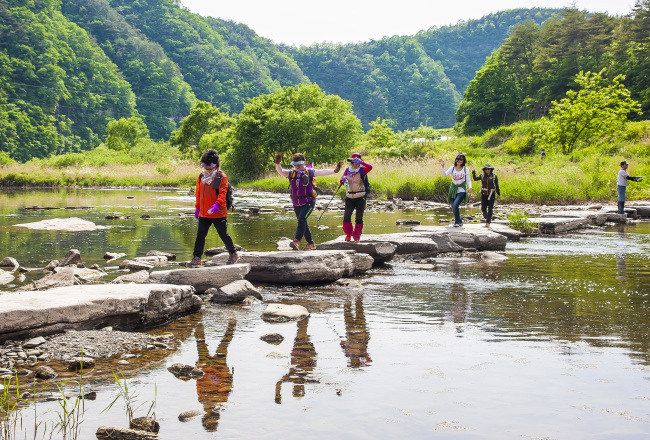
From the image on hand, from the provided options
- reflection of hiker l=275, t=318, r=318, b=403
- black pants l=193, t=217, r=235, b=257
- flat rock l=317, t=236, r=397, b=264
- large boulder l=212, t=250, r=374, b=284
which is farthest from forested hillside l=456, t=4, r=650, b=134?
reflection of hiker l=275, t=318, r=318, b=403

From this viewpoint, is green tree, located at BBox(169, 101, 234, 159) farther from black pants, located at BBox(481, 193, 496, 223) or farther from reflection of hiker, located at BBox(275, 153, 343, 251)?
reflection of hiker, located at BBox(275, 153, 343, 251)

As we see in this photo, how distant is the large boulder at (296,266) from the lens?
9562 millimetres

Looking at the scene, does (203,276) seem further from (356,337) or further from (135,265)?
(356,337)

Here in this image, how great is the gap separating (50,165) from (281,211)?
54267 mm

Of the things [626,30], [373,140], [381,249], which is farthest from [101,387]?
[626,30]

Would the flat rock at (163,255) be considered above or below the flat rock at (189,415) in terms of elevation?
below

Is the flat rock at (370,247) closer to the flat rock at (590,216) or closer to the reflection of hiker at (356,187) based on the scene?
the reflection of hiker at (356,187)

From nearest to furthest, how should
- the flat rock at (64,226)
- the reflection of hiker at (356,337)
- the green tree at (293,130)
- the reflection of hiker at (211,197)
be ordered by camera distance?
the reflection of hiker at (356,337)
the reflection of hiker at (211,197)
the flat rock at (64,226)
the green tree at (293,130)

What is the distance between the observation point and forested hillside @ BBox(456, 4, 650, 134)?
58500 mm

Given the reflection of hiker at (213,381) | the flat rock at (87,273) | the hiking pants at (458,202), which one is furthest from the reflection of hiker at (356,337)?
the hiking pants at (458,202)

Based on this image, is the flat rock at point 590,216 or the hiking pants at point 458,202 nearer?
the hiking pants at point 458,202

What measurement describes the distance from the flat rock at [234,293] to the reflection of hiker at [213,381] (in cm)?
178

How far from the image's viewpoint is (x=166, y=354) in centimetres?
581

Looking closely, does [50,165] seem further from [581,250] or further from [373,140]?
[581,250]
